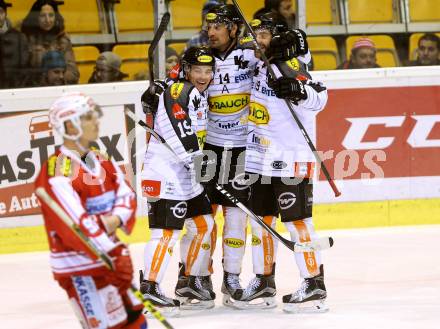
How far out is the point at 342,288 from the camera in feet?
20.1

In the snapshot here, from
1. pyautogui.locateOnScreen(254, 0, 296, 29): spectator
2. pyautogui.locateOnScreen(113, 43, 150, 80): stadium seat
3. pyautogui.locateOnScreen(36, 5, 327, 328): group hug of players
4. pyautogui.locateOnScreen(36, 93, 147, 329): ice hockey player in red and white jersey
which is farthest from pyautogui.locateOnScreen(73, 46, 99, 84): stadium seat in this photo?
pyautogui.locateOnScreen(36, 93, 147, 329): ice hockey player in red and white jersey

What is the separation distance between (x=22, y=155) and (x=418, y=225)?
8.92 ft

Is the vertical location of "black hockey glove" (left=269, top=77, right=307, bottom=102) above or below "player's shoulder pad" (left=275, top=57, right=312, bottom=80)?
below

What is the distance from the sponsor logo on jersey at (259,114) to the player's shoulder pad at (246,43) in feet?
0.94

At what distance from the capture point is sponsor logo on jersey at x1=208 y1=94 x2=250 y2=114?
5738 mm

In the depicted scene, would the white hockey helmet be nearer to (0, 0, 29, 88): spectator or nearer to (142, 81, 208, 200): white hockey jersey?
(142, 81, 208, 200): white hockey jersey

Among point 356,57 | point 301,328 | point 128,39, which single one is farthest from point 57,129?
point 356,57

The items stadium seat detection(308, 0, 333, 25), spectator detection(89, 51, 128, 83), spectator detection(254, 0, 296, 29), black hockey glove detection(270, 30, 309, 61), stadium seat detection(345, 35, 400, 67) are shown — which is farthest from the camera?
stadium seat detection(345, 35, 400, 67)

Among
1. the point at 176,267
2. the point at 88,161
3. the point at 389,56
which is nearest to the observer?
the point at 88,161

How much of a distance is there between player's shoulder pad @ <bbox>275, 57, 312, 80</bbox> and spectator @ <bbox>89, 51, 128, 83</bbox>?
2.10 meters

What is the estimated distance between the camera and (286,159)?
18.1 feet

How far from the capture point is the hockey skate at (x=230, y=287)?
5.75 metres

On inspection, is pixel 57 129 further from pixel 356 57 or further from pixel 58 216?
pixel 356 57

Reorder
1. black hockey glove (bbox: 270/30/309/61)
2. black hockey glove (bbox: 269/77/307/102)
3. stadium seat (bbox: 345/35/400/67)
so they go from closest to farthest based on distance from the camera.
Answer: black hockey glove (bbox: 269/77/307/102) < black hockey glove (bbox: 270/30/309/61) < stadium seat (bbox: 345/35/400/67)
